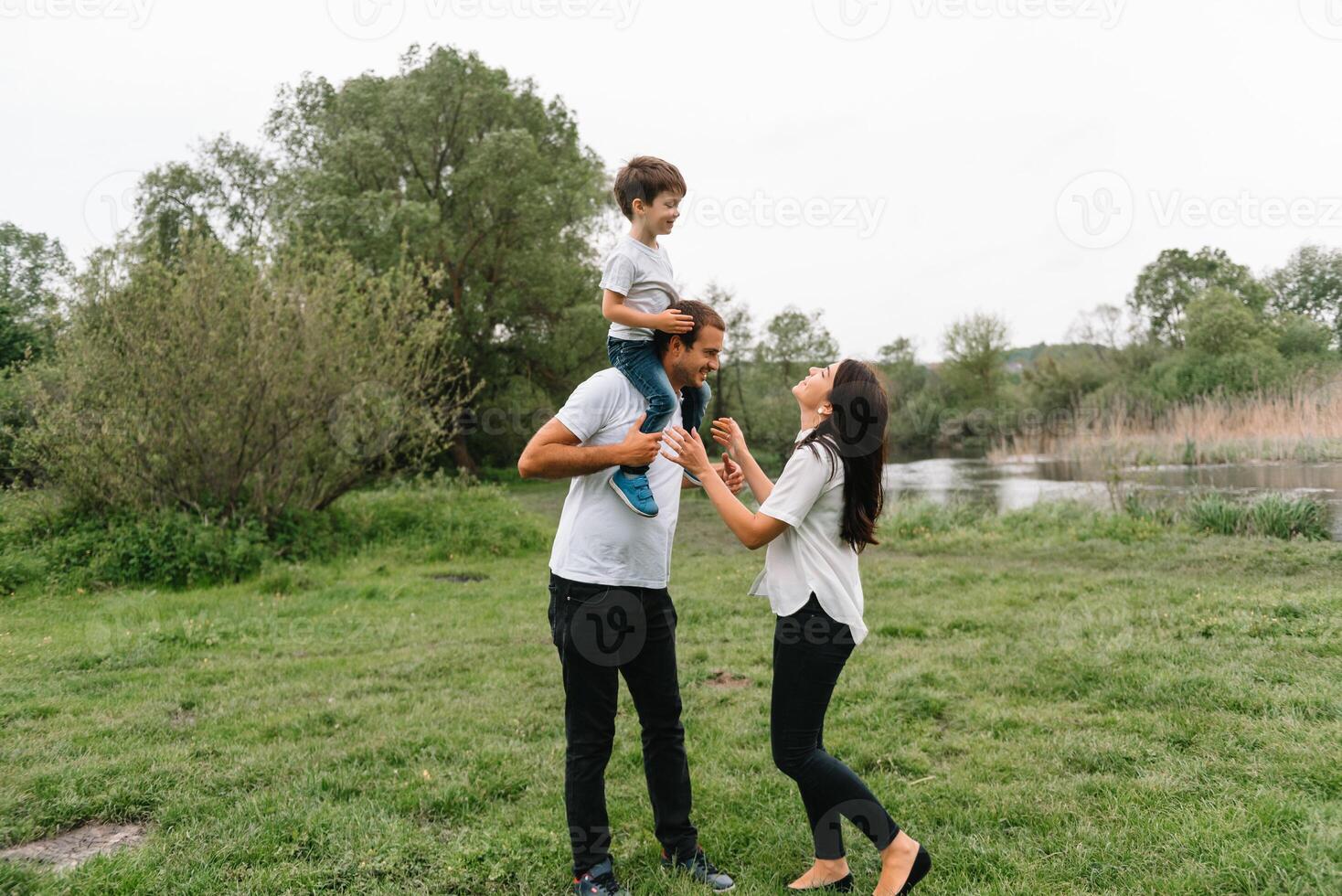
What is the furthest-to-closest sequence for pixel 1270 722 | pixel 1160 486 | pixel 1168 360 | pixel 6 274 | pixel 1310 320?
pixel 1168 360 → pixel 1310 320 → pixel 6 274 → pixel 1160 486 → pixel 1270 722

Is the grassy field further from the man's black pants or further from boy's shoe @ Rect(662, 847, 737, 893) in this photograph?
the man's black pants

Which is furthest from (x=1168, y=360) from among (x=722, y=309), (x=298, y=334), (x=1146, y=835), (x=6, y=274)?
(x=6, y=274)

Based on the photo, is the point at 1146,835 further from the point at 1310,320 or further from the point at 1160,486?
the point at 1310,320

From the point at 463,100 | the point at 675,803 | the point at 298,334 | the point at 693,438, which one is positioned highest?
the point at 463,100

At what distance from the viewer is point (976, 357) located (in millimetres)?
49156

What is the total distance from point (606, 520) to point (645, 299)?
3.16ft

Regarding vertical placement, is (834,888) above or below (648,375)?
below

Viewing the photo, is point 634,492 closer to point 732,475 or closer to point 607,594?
point 607,594

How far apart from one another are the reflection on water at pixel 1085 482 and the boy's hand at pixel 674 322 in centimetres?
1069

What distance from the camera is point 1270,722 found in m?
4.26

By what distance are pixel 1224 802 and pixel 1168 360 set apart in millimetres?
37047

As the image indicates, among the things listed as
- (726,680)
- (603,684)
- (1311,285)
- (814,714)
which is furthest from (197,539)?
(1311,285)

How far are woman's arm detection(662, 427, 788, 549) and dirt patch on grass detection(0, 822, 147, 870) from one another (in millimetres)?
2754

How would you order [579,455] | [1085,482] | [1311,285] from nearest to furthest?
[579,455] → [1085,482] → [1311,285]
